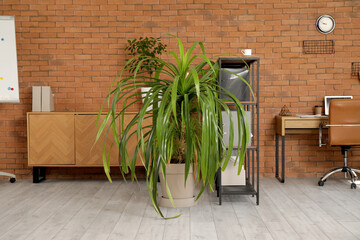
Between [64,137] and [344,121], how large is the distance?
316 cm

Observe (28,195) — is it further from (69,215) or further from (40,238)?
(40,238)

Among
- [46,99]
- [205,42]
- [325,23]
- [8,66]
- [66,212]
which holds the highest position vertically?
[325,23]

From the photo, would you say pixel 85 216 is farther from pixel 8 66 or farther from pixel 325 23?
pixel 325 23

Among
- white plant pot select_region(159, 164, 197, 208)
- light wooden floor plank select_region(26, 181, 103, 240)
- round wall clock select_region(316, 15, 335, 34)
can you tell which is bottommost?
light wooden floor plank select_region(26, 181, 103, 240)

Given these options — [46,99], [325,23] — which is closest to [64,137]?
[46,99]

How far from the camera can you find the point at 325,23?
449 cm

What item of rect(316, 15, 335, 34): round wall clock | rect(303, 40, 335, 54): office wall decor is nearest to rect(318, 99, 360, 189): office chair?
rect(303, 40, 335, 54): office wall decor

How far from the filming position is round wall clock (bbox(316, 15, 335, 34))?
4.48 meters

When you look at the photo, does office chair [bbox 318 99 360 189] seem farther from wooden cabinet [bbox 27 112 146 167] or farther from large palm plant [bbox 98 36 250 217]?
wooden cabinet [bbox 27 112 146 167]

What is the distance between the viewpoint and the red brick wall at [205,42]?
451 cm

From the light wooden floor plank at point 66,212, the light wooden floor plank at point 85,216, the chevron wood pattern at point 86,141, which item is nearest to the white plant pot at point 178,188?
the light wooden floor plank at point 85,216

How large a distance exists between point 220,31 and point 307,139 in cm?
176

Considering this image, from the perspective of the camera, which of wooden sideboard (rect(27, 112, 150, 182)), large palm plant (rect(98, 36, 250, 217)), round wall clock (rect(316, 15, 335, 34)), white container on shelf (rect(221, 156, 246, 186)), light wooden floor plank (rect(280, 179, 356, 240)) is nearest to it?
light wooden floor plank (rect(280, 179, 356, 240))

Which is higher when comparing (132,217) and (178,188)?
(178,188)
